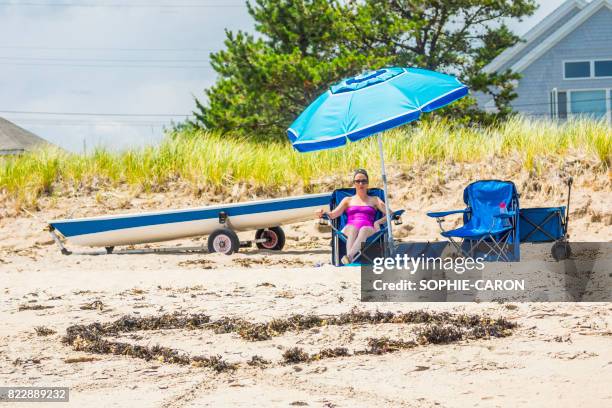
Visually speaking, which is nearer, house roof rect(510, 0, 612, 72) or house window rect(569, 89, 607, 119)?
house window rect(569, 89, 607, 119)

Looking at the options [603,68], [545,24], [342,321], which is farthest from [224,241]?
[545,24]

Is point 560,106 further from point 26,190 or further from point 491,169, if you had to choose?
point 26,190

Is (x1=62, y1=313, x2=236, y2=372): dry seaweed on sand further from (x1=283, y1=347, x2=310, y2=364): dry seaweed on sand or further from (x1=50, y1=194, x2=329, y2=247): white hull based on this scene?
(x1=50, y1=194, x2=329, y2=247): white hull

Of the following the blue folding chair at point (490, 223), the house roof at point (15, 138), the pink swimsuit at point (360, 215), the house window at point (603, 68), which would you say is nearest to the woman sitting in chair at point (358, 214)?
the pink swimsuit at point (360, 215)

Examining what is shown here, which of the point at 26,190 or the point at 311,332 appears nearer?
the point at 311,332

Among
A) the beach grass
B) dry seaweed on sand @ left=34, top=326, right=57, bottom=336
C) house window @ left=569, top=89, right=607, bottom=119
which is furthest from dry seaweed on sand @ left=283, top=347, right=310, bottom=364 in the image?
house window @ left=569, top=89, right=607, bottom=119

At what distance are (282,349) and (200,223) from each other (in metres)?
7.26

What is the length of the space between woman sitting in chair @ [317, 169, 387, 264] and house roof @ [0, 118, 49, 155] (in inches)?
1318

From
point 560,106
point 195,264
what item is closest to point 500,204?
point 195,264

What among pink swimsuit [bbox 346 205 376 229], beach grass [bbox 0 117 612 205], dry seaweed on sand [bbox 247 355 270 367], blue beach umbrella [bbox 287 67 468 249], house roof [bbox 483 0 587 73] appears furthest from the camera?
house roof [bbox 483 0 587 73]

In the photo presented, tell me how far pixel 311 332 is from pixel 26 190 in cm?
1227

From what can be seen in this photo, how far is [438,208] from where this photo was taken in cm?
1553

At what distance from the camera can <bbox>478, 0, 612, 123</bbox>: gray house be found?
30.4 metres

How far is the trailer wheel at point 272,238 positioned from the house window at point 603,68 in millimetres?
20153
